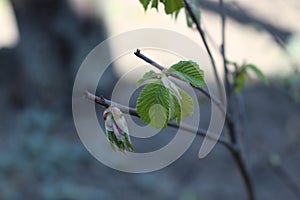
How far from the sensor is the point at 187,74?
81cm

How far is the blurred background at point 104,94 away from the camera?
9.71 ft

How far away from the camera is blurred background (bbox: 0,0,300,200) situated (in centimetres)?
296

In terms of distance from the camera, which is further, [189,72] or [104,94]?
[104,94]

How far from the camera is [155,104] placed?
0.76m

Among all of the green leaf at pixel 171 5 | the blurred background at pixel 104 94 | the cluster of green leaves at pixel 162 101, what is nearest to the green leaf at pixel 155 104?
the cluster of green leaves at pixel 162 101

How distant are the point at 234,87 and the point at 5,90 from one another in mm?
2964

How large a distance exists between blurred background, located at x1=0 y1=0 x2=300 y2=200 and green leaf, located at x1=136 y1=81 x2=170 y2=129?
76.4 inches

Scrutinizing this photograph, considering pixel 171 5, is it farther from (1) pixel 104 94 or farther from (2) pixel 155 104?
(1) pixel 104 94

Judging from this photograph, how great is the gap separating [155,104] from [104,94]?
2.87 meters

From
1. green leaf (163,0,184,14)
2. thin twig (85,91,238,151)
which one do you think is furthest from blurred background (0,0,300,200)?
green leaf (163,0,184,14)

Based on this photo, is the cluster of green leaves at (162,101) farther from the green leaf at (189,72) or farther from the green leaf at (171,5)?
the green leaf at (171,5)

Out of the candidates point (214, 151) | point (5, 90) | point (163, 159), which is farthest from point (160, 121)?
point (5, 90)

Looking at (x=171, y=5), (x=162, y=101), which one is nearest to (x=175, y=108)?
(x=162, y=101)

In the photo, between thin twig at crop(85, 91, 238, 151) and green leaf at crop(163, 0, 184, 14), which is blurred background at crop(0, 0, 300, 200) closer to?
thin twig at crop(85, 91, 238, 151)
